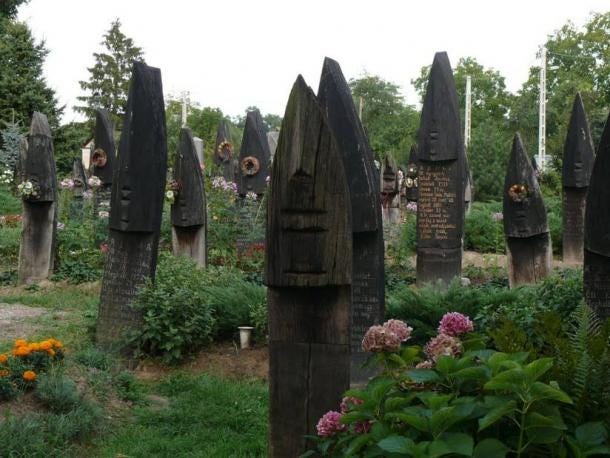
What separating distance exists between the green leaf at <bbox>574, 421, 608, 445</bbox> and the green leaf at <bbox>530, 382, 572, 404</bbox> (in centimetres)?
18

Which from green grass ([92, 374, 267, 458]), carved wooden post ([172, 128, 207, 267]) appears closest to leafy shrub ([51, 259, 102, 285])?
carved wooden post ([172, 128, 207, 267])

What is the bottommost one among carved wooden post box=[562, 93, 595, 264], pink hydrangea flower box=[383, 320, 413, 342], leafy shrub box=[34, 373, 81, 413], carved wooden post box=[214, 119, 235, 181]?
leafy shrub box=[34, 373, 81, 413]

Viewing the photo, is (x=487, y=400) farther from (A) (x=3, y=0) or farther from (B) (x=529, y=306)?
(A) (x=3, y=0)

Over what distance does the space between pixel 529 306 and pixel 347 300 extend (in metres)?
3.98

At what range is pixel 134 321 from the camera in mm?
7988

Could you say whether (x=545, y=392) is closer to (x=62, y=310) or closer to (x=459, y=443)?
(x=459, y=443)

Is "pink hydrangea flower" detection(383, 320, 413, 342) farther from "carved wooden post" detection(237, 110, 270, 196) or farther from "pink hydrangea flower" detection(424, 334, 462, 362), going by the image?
"carved wooden post" detection(237, 110, 270, 196)

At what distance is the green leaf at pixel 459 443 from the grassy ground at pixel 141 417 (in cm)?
307

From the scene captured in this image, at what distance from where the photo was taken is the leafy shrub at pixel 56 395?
218 inches

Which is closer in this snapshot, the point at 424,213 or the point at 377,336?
the point at 377,336

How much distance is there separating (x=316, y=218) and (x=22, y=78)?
28.4 meters

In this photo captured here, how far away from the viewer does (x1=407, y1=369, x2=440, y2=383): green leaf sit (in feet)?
8.91

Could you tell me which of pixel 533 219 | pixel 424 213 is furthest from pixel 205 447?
pixel 533 219

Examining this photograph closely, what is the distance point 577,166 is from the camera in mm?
14547
